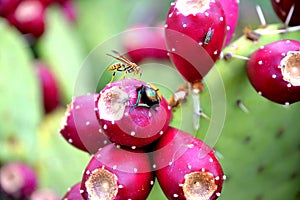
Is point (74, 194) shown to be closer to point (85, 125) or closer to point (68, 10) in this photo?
point (85, 125)

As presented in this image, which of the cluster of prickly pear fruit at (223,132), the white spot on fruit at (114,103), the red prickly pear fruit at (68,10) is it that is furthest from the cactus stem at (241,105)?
the red prickly pear fruit at (68,10)

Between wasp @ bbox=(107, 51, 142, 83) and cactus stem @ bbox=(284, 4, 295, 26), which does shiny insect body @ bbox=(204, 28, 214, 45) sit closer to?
wasp @ bbox=(107, 51, 142, 83)

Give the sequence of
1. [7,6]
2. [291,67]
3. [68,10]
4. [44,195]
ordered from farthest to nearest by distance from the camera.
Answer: [68,10]
[7,6]
[44,195]
[291,67]

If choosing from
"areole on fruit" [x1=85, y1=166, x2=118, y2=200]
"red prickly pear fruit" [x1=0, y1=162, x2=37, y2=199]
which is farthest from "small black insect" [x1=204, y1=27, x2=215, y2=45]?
"red prickly pear fruit" [x1=0, y1=162, x2=37, y2=199]

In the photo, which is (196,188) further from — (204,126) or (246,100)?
(246,100)

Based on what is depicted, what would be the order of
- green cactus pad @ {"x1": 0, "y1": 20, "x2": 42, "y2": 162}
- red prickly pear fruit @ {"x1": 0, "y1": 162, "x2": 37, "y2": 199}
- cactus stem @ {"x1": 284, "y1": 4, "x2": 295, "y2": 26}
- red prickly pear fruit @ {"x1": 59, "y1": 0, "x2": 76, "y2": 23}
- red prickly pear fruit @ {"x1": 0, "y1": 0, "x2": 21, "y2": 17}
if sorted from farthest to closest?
red prickly pear fruit @ {"x1": 59, "y1": 0, "x2": 76, "y2": 23} < red prickly pear fruit @ {"x1": 0, "y1": 0, "x2": 21, "y2": 17} < green cactus pad @ {"x1": 0, "y1": 20, "x2": 42, "y2": 162} < red prickly pear fruit @ {"x1": 0, "y1": 162, "x2": 37, "y2": 199} < cactus stem @ {"x1": 284, "y1": 4, "x2": 295, "y2": 26}

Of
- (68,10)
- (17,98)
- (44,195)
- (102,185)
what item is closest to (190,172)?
(102,185)

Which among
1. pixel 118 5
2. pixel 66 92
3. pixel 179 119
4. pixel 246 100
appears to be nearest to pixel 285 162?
pixel 246 100
